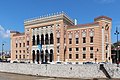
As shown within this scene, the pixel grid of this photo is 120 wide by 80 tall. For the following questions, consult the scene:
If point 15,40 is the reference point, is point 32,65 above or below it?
below

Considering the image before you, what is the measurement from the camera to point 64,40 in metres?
89.5

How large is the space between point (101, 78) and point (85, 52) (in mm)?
28538

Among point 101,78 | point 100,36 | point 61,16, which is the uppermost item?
point 61,16

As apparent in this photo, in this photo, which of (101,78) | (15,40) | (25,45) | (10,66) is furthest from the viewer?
(15,40)

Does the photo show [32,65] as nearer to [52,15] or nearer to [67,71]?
[67,71]

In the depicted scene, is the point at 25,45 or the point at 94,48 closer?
the point at 94,48

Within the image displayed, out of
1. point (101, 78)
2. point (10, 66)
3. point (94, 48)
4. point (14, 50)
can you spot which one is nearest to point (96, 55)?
point (94, 48)

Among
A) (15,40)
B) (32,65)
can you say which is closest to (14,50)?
(15,40)

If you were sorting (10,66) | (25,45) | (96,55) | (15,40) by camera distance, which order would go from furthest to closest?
(15,40) < (25,45) < (10,66) < (96,55)

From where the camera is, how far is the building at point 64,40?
80.1 meters

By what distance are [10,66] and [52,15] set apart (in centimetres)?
2516

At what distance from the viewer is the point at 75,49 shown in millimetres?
86250

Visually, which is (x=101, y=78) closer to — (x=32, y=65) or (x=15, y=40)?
(x=32, y=65)

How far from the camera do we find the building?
80062 mm
